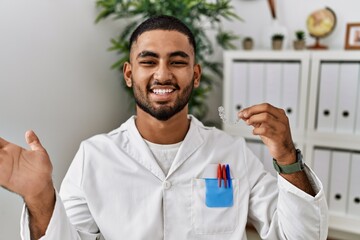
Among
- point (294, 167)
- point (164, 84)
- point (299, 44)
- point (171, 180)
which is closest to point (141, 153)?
point (171, 180)

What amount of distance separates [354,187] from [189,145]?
3.67 ft

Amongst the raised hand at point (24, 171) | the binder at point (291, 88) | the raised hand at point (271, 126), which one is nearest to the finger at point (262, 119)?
the raised hand at point (271, 126)

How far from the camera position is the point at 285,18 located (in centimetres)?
220

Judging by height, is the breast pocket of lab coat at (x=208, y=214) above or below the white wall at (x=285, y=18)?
below

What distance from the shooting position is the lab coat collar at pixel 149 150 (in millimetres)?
1110

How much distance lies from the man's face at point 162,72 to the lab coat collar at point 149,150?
0.11 meters

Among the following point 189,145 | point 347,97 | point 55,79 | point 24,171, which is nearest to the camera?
point 24,171

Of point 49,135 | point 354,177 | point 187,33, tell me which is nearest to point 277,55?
point 354,177

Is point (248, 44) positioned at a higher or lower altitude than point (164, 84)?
higher

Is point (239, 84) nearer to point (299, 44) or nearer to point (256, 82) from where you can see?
point (256, 82)

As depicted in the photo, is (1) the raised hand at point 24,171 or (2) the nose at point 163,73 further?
(2) the nose at point 163,73

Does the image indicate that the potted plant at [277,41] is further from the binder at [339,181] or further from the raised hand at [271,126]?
the raised hand at [271,126]

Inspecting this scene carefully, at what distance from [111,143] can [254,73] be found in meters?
1.05

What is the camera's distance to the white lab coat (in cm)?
105
